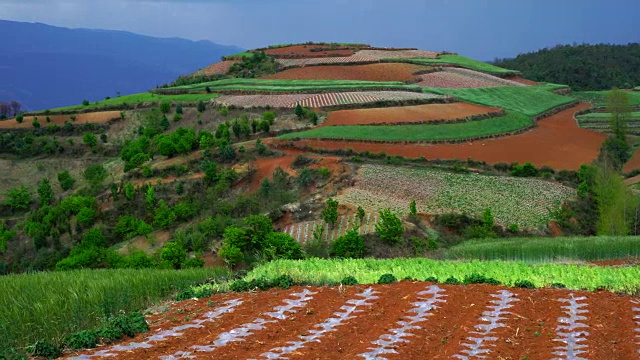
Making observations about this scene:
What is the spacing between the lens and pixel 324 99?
5956 centimetres

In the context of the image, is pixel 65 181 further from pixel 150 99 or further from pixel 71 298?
pixel 71 298

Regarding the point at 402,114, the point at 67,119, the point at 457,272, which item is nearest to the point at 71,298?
the point at 457,272

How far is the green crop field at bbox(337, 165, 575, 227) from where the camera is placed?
105 ft

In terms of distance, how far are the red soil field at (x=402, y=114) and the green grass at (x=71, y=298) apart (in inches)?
1426

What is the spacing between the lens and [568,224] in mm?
31656

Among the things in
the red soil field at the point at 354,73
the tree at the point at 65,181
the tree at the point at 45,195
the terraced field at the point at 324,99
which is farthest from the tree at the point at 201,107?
the red soil field at the point at 354,73

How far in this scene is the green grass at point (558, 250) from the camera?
20.1 metres

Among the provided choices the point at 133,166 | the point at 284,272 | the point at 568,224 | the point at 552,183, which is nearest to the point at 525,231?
the point at 568,224

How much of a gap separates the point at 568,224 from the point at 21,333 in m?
26.5

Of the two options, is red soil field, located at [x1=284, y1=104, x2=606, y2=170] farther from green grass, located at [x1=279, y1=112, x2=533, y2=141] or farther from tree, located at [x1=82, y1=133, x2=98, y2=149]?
tree, located at [x1=82, y1=133, x2=98, y2=149]

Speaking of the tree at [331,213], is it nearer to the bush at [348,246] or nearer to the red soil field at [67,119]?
the bush at [348,246]

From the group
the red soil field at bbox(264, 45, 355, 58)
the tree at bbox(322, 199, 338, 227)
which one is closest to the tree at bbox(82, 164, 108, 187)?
the tree at bbox(322, 199, 338, 227)

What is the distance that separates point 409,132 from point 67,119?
33.6m

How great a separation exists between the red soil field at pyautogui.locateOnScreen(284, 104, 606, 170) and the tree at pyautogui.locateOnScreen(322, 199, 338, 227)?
12.5 meters
